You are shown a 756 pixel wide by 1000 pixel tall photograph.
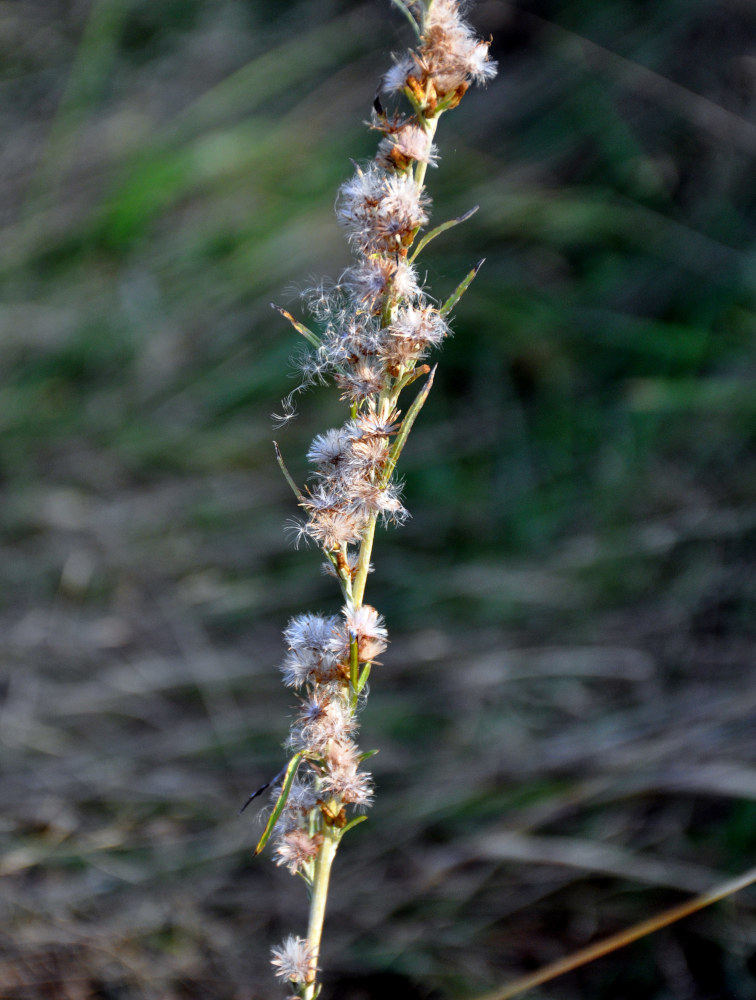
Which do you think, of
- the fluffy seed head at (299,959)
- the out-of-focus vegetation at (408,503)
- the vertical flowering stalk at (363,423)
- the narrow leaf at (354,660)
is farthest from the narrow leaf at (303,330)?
the out-of-focus vegetation at (408,503)

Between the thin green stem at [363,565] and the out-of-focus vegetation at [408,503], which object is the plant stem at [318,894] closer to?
the thin green stem at [363,565]

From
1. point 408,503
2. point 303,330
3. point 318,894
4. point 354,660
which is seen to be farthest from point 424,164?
point 408,503

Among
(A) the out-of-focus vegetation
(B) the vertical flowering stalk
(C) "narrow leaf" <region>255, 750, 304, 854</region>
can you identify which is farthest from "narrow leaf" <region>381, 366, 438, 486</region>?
(A) the out-of-focus vegetation

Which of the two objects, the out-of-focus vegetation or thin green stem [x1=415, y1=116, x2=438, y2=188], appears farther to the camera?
the out-of-focus vegetation

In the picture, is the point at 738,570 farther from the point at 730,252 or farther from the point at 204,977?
the point at 204,977

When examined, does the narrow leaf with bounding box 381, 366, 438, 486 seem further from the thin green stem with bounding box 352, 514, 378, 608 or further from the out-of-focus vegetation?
the out-of-focus vegetation

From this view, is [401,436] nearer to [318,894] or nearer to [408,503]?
[318,894]

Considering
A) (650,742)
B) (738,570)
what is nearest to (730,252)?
(738,570)
